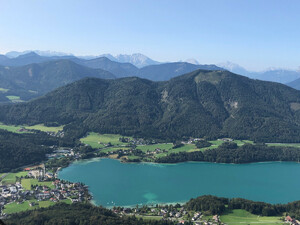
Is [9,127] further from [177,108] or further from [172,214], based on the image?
[172,214]

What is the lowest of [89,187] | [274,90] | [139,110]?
[89,187]

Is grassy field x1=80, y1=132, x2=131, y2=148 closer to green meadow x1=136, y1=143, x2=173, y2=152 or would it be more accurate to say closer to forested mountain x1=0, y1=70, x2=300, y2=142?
forested mountain x1=0, y1=70, x2=300, y2=142

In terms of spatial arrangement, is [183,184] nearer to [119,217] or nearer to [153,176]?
[153,176]

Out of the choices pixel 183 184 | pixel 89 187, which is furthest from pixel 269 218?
pixel 89 187

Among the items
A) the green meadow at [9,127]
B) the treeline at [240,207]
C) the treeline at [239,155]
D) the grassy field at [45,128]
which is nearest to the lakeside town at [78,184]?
the treeline at [240,207]

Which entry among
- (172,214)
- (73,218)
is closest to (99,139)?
(172,214)

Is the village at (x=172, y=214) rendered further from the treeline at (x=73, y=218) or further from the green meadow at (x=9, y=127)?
the green meadow at (x=9, y=127)
